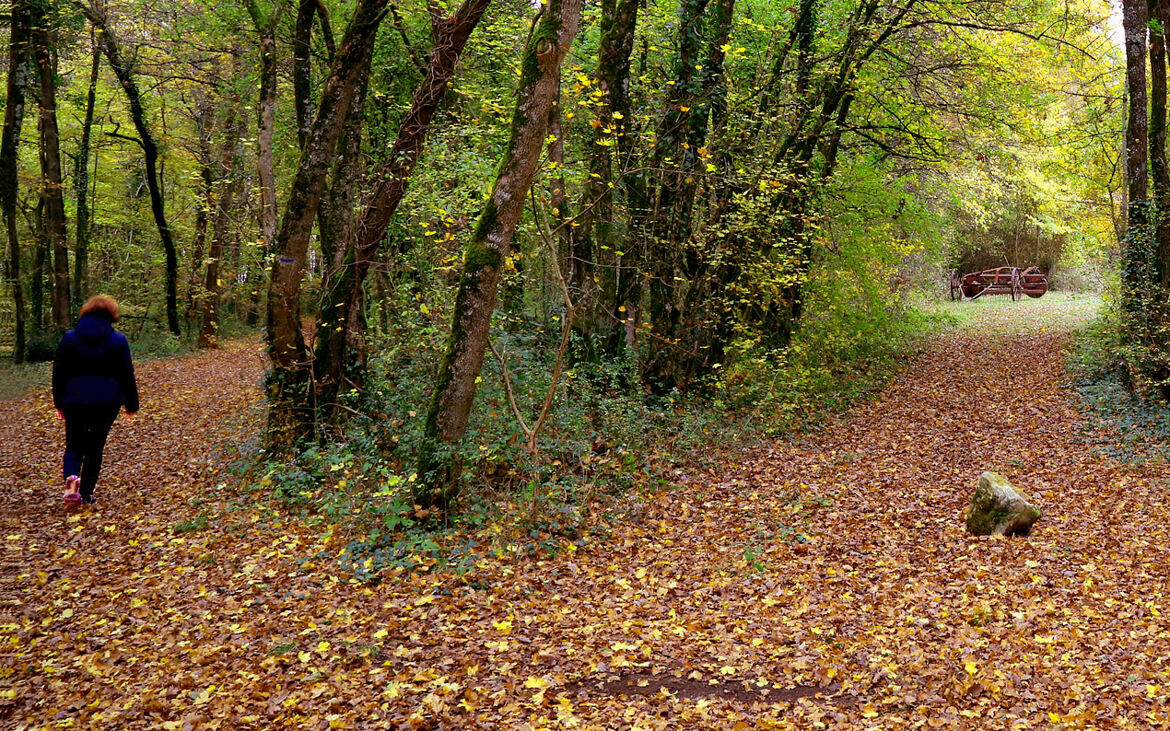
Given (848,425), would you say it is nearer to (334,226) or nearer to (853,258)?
(853,258)

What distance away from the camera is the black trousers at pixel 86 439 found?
301 inches

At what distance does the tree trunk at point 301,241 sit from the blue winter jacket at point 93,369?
1.63 meters

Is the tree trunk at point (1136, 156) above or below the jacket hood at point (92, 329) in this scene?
above

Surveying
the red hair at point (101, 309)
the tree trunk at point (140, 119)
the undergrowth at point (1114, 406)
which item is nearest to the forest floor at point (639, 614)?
the undergrowth at point (1114, 406)

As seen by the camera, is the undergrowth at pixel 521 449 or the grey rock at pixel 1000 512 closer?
the undergrowth at pixel 521 449

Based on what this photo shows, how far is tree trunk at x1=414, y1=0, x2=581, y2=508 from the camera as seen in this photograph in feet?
23.0

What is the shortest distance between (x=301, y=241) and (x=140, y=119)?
586 inches

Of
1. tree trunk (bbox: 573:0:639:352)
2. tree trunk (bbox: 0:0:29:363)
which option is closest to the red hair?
tree trunk (bbox: 573:0:639:352)

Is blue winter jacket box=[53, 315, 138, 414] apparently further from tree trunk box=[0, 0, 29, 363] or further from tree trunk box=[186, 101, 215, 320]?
tree trunk box=[186, 101, 215, 320]

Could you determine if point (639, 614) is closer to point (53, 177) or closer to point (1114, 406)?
point (1114, 406)

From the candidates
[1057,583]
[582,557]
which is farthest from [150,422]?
[1057,583]

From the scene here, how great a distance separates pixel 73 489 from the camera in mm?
7922

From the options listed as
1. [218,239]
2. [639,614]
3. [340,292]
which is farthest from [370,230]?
[218,239]

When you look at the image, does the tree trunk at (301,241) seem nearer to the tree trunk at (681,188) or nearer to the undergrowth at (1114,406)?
the tree trunk at (681,188)
